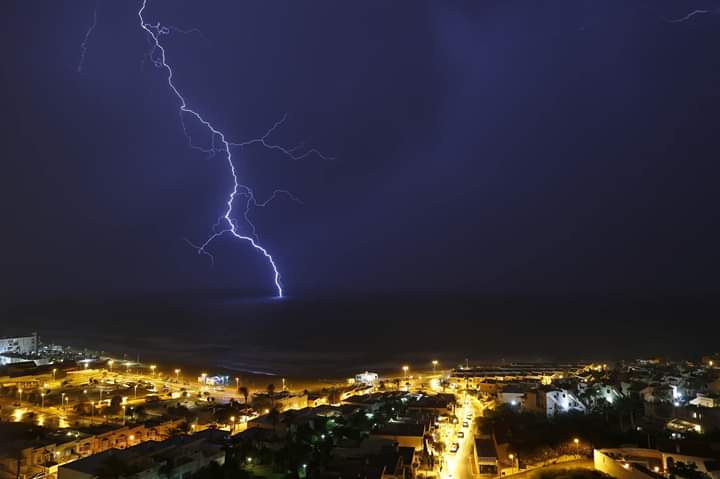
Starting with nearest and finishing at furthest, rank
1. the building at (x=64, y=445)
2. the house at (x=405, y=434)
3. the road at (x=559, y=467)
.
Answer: the road at (x=559, y=467) → the building at (x=64, y=445) → the house at (x=405, y=434)

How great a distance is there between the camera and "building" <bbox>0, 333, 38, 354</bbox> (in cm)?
2773

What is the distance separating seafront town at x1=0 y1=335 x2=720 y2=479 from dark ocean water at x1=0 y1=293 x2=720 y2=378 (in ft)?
21.1

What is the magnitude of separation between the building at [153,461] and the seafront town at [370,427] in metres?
0.03

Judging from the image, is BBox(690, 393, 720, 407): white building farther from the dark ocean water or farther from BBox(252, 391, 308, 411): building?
the dark ocean water

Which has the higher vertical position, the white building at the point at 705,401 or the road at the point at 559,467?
the white building at the point at 705,401

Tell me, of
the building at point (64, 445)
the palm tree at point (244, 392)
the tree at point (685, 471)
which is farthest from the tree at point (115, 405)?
the tree at point (685, 471)

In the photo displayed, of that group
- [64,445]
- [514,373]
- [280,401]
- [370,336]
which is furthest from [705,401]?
[370,336]

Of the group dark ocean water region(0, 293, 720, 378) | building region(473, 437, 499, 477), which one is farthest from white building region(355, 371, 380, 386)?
building region(473, 437, 499, 477)

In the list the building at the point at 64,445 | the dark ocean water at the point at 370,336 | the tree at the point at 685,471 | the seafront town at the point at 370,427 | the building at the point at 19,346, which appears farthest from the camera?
the building at the point at 19,346

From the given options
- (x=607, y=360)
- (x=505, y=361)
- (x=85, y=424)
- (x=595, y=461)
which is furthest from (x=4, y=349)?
(x=607, y=360)

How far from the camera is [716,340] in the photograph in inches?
1230

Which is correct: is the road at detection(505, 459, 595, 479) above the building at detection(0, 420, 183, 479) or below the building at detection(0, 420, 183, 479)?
below

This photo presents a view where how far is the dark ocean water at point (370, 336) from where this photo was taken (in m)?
26.9

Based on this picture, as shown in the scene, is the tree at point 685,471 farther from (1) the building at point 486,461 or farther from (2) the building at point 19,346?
(2) the building at point 19,346
